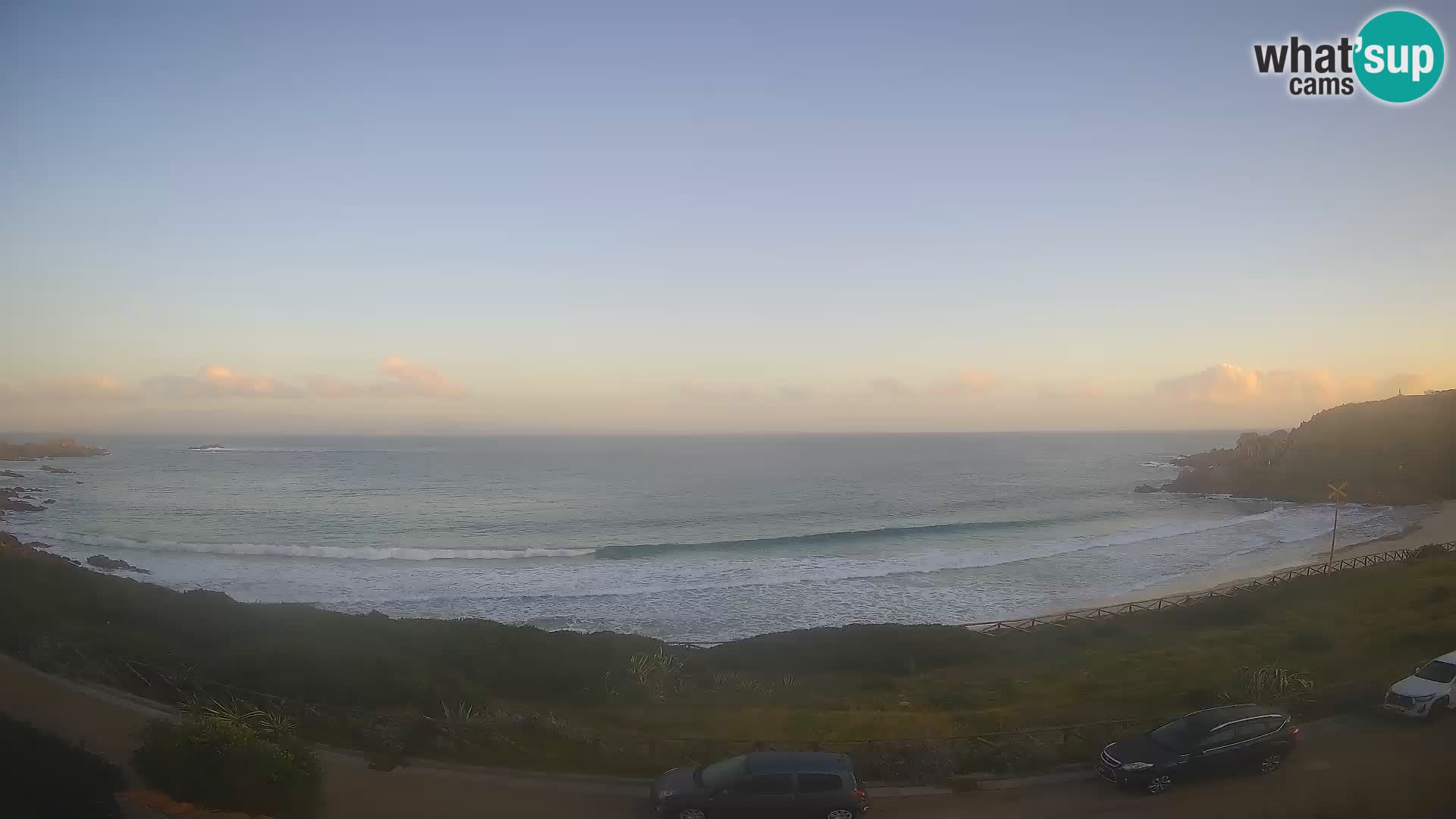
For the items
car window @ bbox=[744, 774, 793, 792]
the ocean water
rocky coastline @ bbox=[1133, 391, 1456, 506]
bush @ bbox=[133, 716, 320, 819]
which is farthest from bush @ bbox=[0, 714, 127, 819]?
rocky coastline @ bbox=[1133, 391, 1456, 506]

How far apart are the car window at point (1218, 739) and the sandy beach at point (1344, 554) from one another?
78.5 ft

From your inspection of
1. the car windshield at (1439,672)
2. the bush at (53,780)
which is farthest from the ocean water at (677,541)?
the bush at (53,780)

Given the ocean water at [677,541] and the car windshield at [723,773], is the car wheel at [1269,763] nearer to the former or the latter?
→ the car windshield at [723,773]

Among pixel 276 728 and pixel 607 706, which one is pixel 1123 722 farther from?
pixel 276 728

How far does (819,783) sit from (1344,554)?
156ft

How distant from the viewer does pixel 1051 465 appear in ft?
415

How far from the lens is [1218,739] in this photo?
488 inches

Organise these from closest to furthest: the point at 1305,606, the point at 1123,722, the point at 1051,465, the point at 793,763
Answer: the point at 793,763
the point at 1123,722
the point at 1305,606
the point at 1051,465

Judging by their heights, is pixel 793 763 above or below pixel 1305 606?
above

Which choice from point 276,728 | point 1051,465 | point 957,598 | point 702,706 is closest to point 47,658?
point 276,728

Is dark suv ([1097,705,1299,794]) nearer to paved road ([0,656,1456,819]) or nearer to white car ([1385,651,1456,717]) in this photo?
paved road ([0,656,1456,819])

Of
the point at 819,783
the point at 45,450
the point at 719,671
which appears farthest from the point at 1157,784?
the point at 45,450

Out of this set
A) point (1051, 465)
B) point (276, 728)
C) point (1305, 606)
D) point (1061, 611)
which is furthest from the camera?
point (1051, 465)

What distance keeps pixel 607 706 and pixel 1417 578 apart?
106ft
